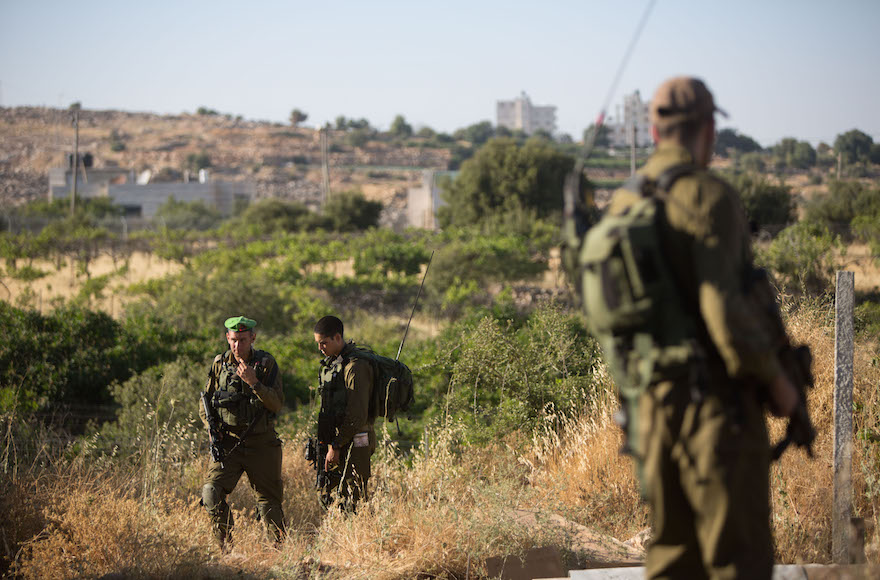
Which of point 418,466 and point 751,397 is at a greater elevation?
point 751,397

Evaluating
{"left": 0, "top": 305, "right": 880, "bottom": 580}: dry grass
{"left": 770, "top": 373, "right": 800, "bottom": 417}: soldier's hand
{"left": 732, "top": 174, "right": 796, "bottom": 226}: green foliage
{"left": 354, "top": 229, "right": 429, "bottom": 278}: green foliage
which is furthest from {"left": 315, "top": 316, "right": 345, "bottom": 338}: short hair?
{"left": 732, "top": 174, "right": 796, "bottom": 226}: green foliage

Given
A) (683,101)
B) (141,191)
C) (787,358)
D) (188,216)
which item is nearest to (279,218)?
(188,216)

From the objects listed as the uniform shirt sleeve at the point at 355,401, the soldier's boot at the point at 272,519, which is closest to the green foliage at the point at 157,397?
the soldier's boot at the point at 272,519

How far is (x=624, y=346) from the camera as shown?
8.54 feet

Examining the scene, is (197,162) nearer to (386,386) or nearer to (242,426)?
(242,426)

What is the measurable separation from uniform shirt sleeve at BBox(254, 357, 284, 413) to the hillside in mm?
64848

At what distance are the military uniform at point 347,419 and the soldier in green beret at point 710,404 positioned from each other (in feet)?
9.86

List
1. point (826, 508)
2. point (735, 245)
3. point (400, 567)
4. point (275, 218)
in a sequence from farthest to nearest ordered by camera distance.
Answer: point (275, 218) < point (826, 508) < point (400, 567) < point (735, 245)

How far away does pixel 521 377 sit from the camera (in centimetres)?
705

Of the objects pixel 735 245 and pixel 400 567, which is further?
pixel 400 567

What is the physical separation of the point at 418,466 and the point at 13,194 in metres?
73.8

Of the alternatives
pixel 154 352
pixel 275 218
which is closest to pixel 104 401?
pixel 154 352

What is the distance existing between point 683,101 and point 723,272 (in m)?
0.59

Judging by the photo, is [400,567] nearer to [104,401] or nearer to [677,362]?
[677,362]
